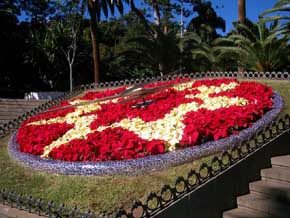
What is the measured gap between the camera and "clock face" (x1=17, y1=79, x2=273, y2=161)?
638 centimetres

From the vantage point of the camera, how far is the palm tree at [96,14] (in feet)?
67.2

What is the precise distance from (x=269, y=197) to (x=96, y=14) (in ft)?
59.6

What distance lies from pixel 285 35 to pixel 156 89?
8.48m

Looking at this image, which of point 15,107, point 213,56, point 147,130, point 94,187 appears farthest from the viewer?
point 213,56

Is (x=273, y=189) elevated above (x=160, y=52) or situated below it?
below

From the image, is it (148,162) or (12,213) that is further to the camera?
(148,162)

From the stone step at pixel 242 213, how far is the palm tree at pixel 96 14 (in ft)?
50.7

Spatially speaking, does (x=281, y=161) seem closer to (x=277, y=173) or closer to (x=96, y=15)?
(x=277, y=173)

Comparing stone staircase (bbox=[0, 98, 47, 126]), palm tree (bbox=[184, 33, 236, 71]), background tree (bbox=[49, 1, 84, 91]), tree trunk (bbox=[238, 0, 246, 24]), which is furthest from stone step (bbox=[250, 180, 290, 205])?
background tree (bbox=[49, 1, 84, 91])

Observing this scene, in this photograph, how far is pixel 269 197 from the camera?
5.39m

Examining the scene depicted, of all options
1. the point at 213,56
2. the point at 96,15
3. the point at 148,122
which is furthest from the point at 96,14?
the point at 148,122

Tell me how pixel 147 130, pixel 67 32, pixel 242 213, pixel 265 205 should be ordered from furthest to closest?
pixel 67 32 < pixel 147 130 < pixel 242 213 < pixel 265 205

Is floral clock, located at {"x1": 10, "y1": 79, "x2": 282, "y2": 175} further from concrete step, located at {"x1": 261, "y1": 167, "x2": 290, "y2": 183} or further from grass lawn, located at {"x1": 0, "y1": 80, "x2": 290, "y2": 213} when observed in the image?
concrete step, located at {"x1": 261, "y1": 167, "x2": 290, "y2": 183}

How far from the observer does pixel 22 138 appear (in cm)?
827
